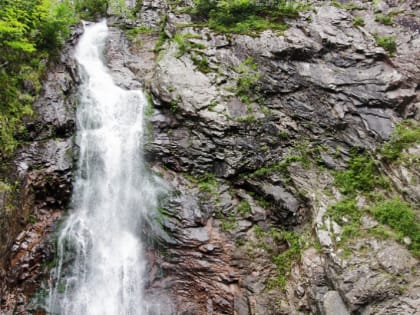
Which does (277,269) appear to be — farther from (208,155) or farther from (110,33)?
(110,33)

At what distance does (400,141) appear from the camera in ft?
31.1

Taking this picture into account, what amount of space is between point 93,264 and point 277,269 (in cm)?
464

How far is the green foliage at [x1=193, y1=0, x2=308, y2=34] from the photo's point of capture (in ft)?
44.2

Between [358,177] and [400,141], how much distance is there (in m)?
1.56

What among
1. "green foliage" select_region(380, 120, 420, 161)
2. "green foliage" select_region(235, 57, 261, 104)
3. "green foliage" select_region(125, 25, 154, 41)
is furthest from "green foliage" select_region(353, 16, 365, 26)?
"green foliage" select_region(125, 25, 154, 41)

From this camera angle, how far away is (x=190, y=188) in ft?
33.0

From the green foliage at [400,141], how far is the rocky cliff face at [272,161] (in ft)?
0.61

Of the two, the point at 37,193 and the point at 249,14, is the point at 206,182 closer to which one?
the point at 37,193

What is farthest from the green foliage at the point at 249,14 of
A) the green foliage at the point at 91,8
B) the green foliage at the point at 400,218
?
the green foliage at the point at 400,218

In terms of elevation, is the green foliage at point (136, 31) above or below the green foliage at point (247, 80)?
below

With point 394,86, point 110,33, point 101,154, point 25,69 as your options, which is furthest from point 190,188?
point 110,33

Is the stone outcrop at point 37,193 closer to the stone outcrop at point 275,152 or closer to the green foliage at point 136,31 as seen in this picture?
the stone outcrop at point 275,152

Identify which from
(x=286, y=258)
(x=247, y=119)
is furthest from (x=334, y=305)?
(x=247, y=119)

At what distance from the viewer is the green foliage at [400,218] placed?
24.4 feet
